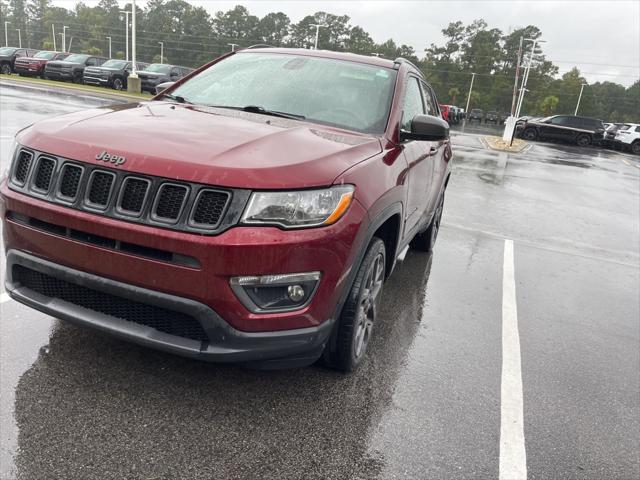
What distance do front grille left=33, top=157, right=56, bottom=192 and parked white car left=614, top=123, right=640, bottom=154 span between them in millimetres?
35464

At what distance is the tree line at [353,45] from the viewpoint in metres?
102

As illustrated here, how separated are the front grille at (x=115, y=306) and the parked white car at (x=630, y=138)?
3533 cm

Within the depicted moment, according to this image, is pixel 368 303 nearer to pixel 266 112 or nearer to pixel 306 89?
pixel 266 112

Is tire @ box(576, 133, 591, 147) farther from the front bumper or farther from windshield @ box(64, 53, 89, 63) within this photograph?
the front bumper

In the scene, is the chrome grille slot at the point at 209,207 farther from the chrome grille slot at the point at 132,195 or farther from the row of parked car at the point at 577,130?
the row of parked car at the point at 577,130

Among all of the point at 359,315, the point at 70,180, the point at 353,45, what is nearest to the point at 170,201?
the point at 70,180

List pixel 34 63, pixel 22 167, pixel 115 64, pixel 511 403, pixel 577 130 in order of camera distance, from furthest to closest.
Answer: pixel 577 130
pixel 34 63
pixel 115 64
pixel 511 403
pixel 22 167

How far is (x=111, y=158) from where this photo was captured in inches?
91.7

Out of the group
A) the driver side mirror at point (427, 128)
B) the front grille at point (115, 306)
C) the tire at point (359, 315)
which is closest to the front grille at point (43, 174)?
the front grille at point (115, 306)

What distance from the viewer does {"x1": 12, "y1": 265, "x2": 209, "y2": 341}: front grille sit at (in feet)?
7.74

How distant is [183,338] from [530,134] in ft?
114

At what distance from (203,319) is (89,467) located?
757 mm

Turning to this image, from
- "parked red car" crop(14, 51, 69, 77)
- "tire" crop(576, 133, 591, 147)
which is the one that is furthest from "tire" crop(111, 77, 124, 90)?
"tire" crop(576, 133, 591, 147)

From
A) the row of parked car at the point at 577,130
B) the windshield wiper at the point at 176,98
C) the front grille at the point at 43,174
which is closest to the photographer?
the front grille at the point at 43,174
